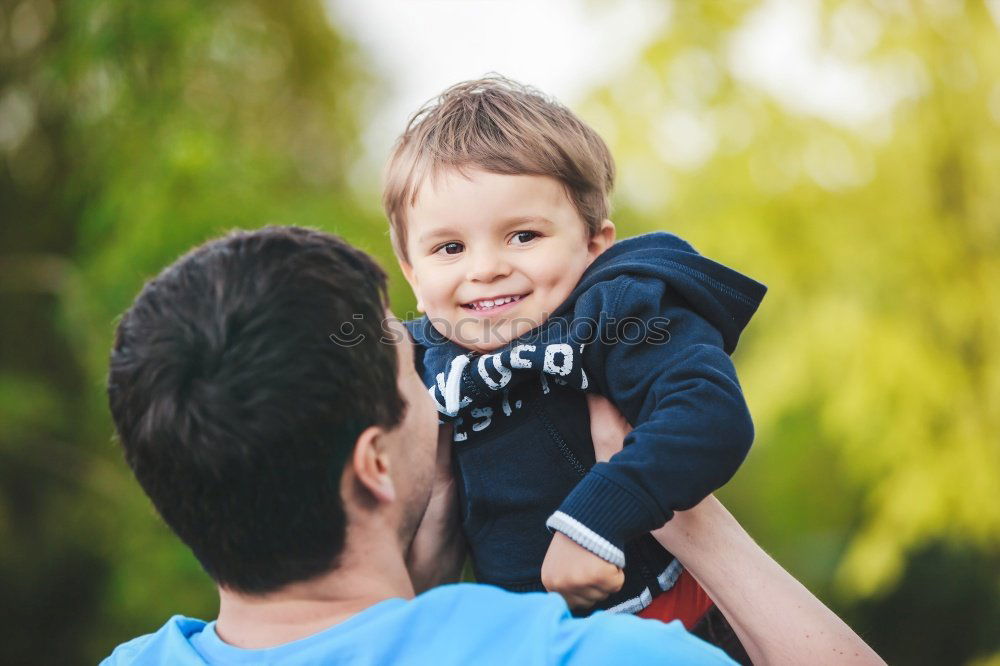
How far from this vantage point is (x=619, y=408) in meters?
1.79

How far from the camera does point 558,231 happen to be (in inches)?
76.9

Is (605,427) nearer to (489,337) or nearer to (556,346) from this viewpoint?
(556,346)

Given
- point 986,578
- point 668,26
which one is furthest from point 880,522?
point 668,26

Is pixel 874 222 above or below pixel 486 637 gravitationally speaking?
below

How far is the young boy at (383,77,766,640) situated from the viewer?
5.23 ft

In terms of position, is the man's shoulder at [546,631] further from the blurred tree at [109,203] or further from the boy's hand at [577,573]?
the blurred tree at [109,203]

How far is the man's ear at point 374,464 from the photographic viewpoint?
1479 mm

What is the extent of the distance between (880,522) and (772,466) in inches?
257

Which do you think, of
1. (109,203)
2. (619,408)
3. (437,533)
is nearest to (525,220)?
(619,408)

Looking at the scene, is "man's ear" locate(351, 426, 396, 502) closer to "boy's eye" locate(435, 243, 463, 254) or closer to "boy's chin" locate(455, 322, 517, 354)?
"boy's chin" locate(455, 322, 517, 354)

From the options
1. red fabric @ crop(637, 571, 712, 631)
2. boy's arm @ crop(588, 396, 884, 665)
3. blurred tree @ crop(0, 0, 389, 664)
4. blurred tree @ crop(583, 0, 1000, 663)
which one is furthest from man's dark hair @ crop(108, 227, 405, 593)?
blurred tree @ crop(583, 0, 1000, 663)

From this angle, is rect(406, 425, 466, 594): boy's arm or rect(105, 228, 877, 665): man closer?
rect(105, 228, 877, 665): man

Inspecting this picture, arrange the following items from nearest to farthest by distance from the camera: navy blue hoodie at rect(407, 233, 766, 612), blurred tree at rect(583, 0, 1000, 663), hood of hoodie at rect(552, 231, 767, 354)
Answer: navy blue hoodie at rect(407, 233, 766, 612) < hood of hoodie at rect(552, 231, 767, 354) < blurred tree at rect(583, 0, 1000, 663)

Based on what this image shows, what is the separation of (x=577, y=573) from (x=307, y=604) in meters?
0.44
